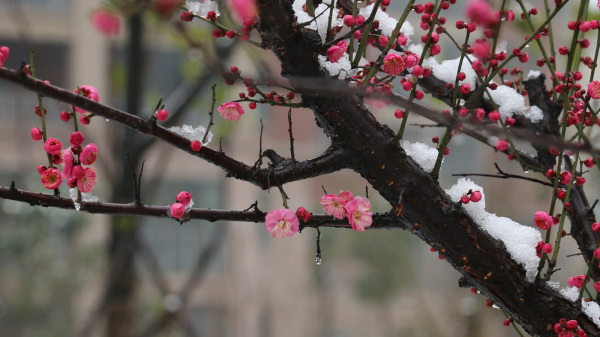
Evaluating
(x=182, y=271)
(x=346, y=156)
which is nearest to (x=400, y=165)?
(x=346, y=156)

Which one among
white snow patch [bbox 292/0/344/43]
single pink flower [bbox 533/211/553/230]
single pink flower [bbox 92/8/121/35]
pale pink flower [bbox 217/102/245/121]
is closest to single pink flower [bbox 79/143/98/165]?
pale pink flower [bbox 217/102/245/121]

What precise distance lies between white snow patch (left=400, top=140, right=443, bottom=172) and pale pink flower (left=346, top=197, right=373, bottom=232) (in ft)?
0.31

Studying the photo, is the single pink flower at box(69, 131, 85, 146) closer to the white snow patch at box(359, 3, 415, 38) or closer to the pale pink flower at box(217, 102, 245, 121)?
the pale pink flower at box(217, 102, 245, 121)

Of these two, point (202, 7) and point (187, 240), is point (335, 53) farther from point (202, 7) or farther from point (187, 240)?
point (187, 240)

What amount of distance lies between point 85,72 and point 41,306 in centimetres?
293

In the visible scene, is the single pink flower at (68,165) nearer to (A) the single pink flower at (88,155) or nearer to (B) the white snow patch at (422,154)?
(A) the single pink flower at (88,155)

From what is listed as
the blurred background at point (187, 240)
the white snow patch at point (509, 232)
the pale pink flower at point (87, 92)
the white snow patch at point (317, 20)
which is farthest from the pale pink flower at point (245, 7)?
the blurred background at point (187, 240)

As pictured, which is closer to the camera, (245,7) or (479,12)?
(479,12)

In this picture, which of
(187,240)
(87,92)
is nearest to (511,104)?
(87,92)

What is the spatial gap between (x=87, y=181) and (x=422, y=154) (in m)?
0.38

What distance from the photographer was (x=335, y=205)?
0.71 meters

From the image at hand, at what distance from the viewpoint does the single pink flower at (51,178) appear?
2.19 feet

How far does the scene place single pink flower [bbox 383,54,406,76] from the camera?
2.19 feet

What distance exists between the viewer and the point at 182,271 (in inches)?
300
